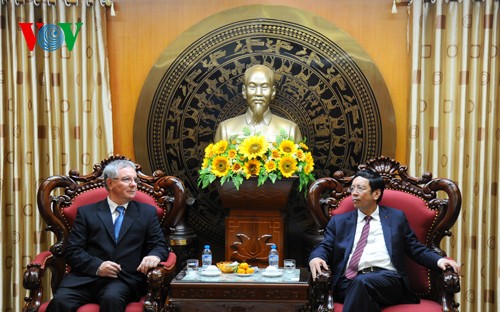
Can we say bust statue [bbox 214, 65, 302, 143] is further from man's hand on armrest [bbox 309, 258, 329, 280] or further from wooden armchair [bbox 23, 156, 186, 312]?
man's hand on armrest [bbox 309, 258, 329, 280]

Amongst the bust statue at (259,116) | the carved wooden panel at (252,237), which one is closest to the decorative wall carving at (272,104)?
the bust statue at (259,116)

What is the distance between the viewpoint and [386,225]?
349 centimetres

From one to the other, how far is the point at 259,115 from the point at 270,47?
0.58m

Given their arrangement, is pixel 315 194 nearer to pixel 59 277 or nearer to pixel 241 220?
pixel 241 220

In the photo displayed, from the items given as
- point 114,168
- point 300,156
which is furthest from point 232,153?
point 114,168

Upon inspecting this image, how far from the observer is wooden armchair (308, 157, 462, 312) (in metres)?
3.24

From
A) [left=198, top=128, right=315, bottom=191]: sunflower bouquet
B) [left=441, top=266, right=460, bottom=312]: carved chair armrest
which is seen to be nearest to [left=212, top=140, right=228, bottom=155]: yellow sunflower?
[left=198, top=128, right=315, bottom=191]: sunflower bouquet

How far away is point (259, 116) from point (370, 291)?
1.55 m

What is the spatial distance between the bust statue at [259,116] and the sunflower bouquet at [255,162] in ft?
0.94

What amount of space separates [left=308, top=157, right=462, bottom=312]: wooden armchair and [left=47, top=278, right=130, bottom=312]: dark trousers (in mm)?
1013

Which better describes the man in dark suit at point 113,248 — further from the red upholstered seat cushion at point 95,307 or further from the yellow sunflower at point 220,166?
the yellow sunflower at point 220,166

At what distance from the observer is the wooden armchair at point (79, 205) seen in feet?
11.1

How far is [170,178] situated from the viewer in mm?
3875

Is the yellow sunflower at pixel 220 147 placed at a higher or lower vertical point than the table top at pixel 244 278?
higher
